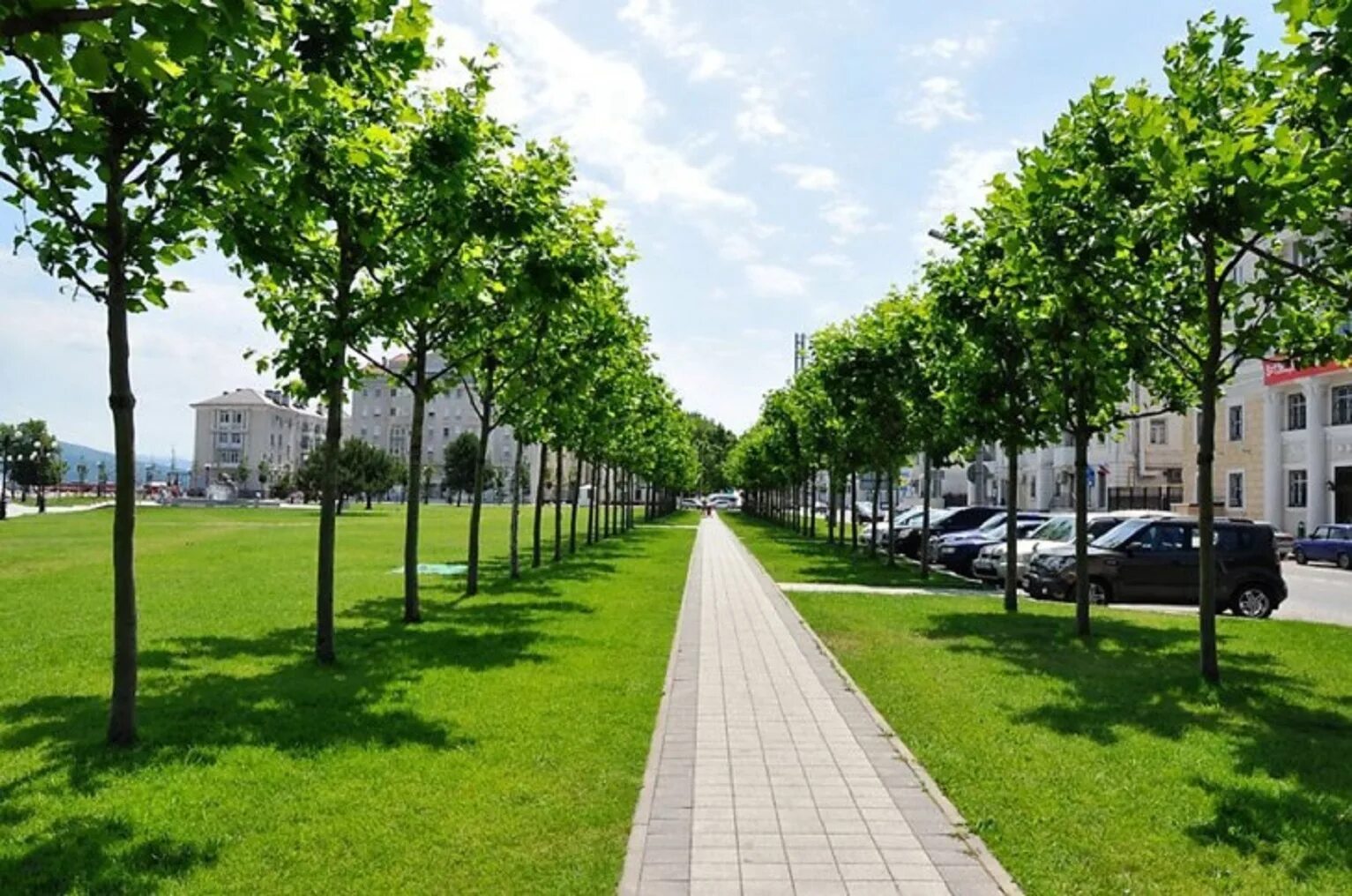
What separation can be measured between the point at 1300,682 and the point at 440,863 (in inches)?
370

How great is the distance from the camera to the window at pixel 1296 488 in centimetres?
4528

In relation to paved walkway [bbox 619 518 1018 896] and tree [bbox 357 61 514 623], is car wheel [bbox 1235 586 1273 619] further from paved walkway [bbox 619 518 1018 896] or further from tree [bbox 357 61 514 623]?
tree [bbox 357 61 514 623]

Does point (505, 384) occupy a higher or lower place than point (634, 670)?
higher

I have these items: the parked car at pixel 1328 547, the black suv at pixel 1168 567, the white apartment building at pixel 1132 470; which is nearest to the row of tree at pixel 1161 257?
the black suv at pixel 1168 567

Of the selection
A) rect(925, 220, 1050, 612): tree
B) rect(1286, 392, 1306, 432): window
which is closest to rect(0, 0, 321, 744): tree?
rect(925, 220, 1050, 612): tree

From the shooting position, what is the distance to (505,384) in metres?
18.4

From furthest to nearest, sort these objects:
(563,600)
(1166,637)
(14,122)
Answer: (563,600) → (1166,637) → (14,122)

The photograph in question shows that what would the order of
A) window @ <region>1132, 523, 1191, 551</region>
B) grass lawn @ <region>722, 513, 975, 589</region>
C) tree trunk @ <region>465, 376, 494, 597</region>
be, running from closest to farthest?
1. tree trunk @ <region>465, 376, 494, 597</region>
2. window @ <region>1132, 523, 1191, 551</region>
3. grass lawn @ <region>722, 513, 975, 589</region>

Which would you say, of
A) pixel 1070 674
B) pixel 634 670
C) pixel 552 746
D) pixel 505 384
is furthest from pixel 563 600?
pixel 552 746

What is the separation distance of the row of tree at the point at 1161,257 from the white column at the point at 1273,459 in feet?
113

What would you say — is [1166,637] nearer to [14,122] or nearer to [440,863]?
[440,863]

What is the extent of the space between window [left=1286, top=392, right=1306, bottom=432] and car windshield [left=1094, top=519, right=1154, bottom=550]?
31390mm

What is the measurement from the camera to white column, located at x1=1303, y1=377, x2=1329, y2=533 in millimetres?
43719

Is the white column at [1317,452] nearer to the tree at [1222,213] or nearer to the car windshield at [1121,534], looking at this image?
the car windshield at [1121,534]
